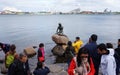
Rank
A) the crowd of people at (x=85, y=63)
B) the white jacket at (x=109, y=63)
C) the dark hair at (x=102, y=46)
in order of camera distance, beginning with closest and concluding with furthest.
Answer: the crowd of people at (x=85, y=63)
the dark hair at (x=102, y=46)
the white jacket at (x=109, y=63)

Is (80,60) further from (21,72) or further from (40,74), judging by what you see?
(40,74)

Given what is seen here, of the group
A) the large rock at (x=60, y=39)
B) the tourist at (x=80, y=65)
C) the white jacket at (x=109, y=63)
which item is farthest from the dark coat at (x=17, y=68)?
the large rock at (x=60, y=39)

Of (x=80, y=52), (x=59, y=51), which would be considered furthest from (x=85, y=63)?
(x=59, y=51)

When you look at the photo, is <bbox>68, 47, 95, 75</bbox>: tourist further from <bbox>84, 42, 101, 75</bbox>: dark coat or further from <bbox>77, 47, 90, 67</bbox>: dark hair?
<bbox>84, 42, 101, 75</bbox>: dark coat

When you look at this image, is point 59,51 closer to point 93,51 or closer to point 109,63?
point 93,51

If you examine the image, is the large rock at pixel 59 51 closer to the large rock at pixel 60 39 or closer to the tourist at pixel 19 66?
the large rock at pixel 60 39

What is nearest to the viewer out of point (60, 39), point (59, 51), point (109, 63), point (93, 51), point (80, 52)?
point (80, 52)

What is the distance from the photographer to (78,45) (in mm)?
18125

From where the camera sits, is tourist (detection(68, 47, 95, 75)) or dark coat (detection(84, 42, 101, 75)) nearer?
tourist (detection(68, 47, 95, 75))

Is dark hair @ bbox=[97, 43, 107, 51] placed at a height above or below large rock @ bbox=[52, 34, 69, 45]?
above

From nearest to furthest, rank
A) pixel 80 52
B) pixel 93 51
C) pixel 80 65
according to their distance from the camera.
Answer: pixel 80 52, pixel 80 65, pixel 93 51

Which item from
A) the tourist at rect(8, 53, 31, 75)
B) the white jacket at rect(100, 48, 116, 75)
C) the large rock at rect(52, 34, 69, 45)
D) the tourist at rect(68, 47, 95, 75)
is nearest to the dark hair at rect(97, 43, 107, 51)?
the white jacket at rect(100, 48, 116, 75)

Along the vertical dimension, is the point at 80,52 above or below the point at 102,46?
above

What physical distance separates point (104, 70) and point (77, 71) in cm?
212
